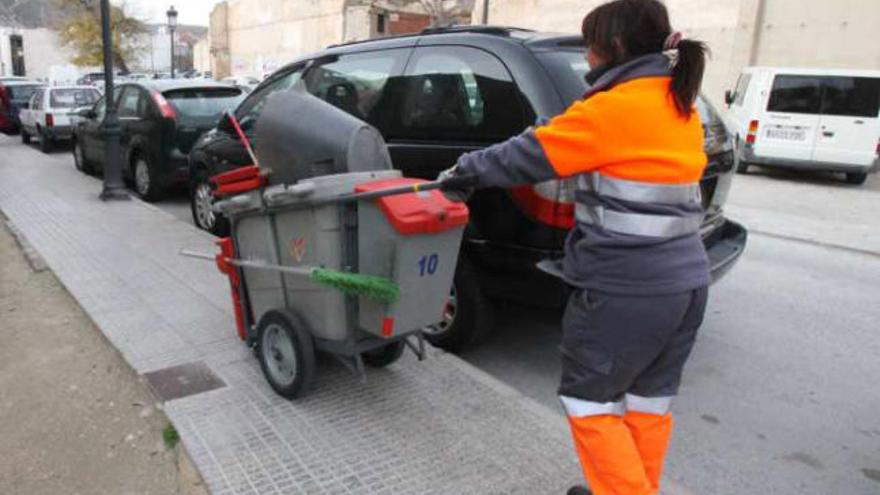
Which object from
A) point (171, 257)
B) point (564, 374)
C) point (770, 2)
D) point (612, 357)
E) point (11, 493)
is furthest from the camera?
point (770, 2)

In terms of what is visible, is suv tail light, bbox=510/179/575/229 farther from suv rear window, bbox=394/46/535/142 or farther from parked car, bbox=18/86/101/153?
parked car, bbox=18/86/101/153

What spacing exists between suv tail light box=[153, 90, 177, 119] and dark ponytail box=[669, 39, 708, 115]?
7.59 m

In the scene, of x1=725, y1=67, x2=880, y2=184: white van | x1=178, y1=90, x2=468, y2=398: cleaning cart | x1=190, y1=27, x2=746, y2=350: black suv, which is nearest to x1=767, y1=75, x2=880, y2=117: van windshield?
x1=725, y1=67, x2=880, y2=184: white van

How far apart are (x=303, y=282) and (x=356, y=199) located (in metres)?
0.61

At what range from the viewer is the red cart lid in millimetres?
2809

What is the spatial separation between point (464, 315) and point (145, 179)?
6525 mm

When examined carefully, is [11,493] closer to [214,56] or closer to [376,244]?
[376,244]

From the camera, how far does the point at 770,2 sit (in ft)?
63.5

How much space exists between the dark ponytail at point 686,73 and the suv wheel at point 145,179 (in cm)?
788

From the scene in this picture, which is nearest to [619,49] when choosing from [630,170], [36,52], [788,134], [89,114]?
[630,170]

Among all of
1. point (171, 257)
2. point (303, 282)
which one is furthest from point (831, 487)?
point (171, 257)

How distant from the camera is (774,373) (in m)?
4.28

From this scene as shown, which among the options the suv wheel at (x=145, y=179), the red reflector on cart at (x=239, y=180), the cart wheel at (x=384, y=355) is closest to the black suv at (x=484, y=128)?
the red reflector on cart at (x=239, y=180)

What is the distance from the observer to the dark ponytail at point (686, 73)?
2.11m
